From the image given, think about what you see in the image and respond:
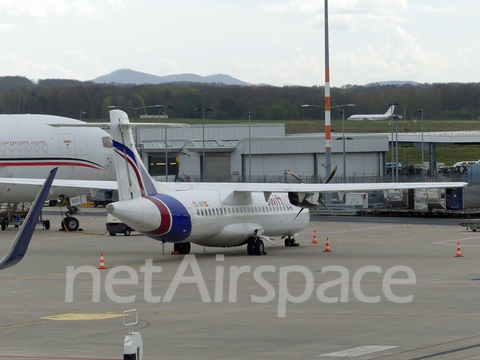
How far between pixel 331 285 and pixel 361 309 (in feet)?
16.2

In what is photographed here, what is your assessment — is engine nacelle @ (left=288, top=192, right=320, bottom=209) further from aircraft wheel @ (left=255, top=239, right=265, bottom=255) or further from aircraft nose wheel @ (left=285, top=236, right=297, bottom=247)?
aircraft nose wheel @ (left=285, top=236, right=297, bottom=247)

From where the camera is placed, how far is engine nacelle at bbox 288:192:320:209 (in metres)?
36.5

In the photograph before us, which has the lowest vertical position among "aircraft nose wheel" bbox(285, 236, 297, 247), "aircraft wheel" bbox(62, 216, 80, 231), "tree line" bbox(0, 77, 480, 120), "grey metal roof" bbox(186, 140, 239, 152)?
"aircraft nose wheel" bbox(285, 236, 297, 247)

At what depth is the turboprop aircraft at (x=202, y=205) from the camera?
103ft

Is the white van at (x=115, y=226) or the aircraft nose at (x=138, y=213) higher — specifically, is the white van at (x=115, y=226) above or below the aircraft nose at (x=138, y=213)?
below

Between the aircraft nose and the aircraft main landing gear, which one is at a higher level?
the aircraft nose

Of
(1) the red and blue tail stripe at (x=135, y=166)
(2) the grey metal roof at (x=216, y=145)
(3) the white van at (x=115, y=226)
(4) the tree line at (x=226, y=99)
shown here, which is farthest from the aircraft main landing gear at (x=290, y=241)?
(4) the tree line at (x=226, y=99)

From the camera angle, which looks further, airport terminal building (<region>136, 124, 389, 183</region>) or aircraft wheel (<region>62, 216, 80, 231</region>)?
airport terminal building (<region>136, 124, 389, 183</region>)

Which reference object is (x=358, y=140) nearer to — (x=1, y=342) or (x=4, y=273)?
(x=4, y=273)

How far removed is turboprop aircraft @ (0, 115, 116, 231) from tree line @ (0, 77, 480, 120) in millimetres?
74316

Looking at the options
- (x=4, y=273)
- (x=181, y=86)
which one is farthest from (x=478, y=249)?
(x=181, y=86)

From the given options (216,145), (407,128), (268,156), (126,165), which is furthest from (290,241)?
(407,128)

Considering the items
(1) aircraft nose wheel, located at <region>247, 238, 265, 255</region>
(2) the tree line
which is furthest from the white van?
Result: (2) the tree line

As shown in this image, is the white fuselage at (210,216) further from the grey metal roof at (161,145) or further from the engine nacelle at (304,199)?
the grey metal roof at (161,145)
